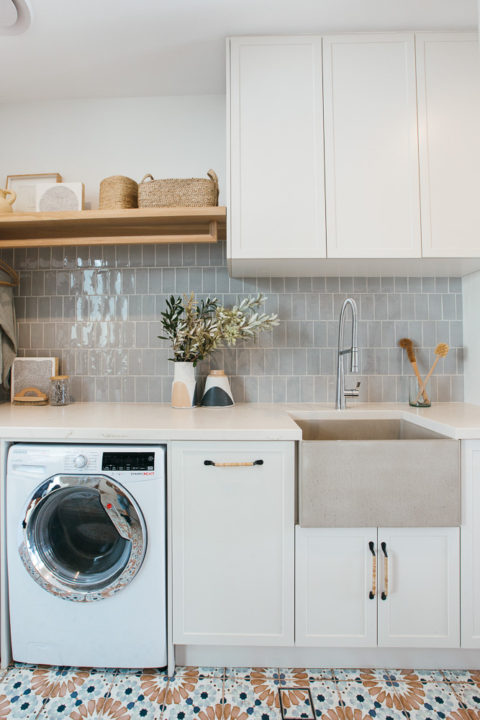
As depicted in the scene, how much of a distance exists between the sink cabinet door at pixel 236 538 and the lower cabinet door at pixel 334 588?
0.16 feet

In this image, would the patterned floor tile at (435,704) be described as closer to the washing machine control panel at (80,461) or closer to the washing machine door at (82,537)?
the washing machine door at (82,537)

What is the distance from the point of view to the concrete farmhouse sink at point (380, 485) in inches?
54.8

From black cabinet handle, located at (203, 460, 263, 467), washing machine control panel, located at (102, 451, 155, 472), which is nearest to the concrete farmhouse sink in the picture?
black cabinet handle, located at (203, 460, 263, 467)

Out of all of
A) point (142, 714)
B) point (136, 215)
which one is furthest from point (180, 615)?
point (136, 215)

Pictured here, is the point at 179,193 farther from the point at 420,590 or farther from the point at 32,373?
the point at 420,590

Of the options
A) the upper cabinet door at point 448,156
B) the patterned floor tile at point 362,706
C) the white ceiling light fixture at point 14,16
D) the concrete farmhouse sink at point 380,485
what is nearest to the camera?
the patterned floor tile at point 362,706

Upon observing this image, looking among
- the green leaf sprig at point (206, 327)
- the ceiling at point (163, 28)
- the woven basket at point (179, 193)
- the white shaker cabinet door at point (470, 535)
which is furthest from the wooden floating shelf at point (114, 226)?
the white shaker cabinet door at point (470, 535)

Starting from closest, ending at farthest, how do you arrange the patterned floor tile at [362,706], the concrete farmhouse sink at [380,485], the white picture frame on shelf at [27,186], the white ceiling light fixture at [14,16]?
1. the patterned floor tile at [362,706]
2. the concrete farmhouse sink at [380,485]
3. the white ceiling light fixture at [14,16]
4. the white picture frame on shelf at [27,186]

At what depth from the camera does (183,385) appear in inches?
74.8

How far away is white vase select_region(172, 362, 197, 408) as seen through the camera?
1.90 metres

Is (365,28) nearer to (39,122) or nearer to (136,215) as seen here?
(136,215)

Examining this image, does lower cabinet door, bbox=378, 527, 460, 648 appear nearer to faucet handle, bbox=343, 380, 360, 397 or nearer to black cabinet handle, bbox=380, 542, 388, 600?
black cabinet handle, bbox=380, 542, 388, 600

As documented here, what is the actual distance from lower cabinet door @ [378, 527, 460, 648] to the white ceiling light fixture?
8.05ft

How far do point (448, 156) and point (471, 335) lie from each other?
890 millimetres
